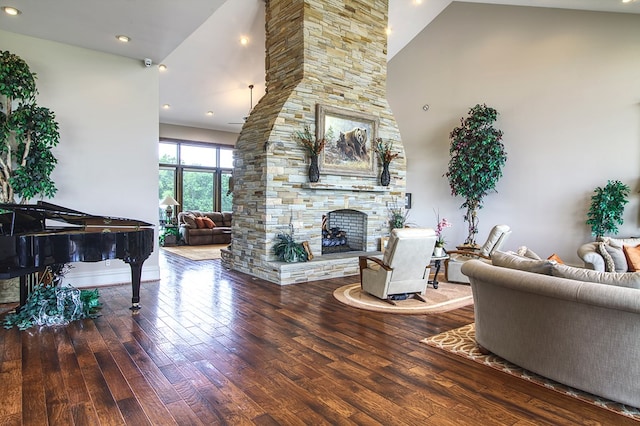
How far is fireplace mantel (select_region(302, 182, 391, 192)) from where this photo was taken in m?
6.22

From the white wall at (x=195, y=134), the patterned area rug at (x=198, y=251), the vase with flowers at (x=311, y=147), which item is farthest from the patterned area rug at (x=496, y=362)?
the white wall at (x=195, y=134)

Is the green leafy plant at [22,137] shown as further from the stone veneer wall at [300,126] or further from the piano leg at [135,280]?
the stone veneer wall at [300,126]

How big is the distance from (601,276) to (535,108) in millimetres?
5761

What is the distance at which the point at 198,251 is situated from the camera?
30.8 ft

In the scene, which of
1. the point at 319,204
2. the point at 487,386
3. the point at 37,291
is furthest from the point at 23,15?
the point at 487,386

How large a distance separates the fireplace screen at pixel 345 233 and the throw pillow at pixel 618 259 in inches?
150

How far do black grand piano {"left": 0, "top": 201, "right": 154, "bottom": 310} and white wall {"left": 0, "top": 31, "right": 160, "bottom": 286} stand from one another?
3.65 ft

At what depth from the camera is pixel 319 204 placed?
6.48 meters

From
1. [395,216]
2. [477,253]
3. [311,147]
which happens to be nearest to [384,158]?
[395,216]

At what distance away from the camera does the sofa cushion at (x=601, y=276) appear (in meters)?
2.36

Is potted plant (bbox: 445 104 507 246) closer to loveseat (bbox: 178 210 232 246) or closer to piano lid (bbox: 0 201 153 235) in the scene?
piano lid (bbox: 0 201 153 235)

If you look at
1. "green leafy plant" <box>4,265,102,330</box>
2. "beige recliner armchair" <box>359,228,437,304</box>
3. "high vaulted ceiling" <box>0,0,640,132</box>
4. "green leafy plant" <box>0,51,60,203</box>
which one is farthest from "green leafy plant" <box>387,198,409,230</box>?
"green leafy plant" <box>0,51,60,203</box>

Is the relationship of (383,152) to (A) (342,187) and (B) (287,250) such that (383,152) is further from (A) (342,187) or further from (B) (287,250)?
(B) (287,250)

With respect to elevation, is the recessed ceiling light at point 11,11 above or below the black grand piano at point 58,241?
above
